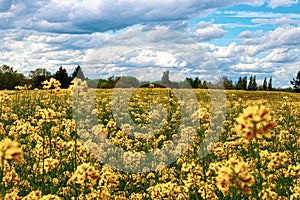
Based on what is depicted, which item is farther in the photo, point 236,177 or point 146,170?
A: point 146,170

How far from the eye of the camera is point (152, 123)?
50.7 feet

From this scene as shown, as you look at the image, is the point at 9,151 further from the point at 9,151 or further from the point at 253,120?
the point at 253,120

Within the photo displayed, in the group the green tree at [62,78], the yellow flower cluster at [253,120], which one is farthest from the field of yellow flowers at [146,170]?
the green tree at [62,78]

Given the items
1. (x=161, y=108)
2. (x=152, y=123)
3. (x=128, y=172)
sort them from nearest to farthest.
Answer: (x=128, y=172) < (x=152, y=123) < (x=161, y=108)

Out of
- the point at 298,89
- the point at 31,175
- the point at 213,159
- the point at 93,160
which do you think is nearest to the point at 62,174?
the point at 31,175

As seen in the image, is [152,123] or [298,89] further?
[298,89]

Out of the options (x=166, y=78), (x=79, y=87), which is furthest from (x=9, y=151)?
(x=166, y=78)

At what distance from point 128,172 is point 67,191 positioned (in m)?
2.34

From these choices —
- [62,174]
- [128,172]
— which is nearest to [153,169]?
[128,172]

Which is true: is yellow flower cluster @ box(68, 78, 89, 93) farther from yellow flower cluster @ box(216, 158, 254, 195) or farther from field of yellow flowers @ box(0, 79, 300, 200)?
yellow flower cluster @ box(216, 158, 254, 195)

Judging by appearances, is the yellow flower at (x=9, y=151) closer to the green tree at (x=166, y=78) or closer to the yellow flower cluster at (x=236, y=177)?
the yellow flower cluster at (x=236, y=177)

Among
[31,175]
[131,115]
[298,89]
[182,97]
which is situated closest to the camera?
[31,175]

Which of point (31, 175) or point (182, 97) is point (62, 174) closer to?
point (31, 175)

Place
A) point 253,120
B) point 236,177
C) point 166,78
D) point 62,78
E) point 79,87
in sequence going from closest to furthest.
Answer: point 253,120 < point 236,177 < point 79,87 < point 166,78 < point 62,78
